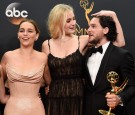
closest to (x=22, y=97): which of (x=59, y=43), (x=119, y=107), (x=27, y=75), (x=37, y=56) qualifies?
(x=27, y=75)

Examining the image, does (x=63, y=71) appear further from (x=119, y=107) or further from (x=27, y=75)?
(x=119, y=107)

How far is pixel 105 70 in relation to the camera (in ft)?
7.59

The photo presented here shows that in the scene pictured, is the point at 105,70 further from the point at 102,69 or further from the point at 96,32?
the point at 96,32

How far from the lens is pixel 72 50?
258cm

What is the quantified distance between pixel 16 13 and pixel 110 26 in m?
0.82

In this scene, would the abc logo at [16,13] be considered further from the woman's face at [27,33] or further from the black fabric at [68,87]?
the black fabric at [68,87]

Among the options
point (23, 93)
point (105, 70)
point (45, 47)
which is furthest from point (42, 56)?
point (105, 70)

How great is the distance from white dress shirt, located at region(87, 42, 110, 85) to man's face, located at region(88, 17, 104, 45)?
74 mm

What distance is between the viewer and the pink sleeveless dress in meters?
2.47

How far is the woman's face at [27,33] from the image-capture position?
99.6 inches

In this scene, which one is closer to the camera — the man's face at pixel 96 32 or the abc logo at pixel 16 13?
the man's face at pixel 96 32

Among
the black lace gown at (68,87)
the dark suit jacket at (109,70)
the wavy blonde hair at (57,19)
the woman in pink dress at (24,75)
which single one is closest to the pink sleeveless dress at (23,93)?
the woman in pink dress at (24,75)

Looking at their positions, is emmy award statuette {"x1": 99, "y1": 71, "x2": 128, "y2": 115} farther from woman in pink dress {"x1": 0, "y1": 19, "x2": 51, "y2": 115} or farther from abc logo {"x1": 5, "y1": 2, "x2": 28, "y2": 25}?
abc logo {"x1": 5, "y1": 2, "x2": 28, "y2": 25}

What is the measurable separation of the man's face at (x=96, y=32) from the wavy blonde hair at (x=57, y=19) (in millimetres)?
222
